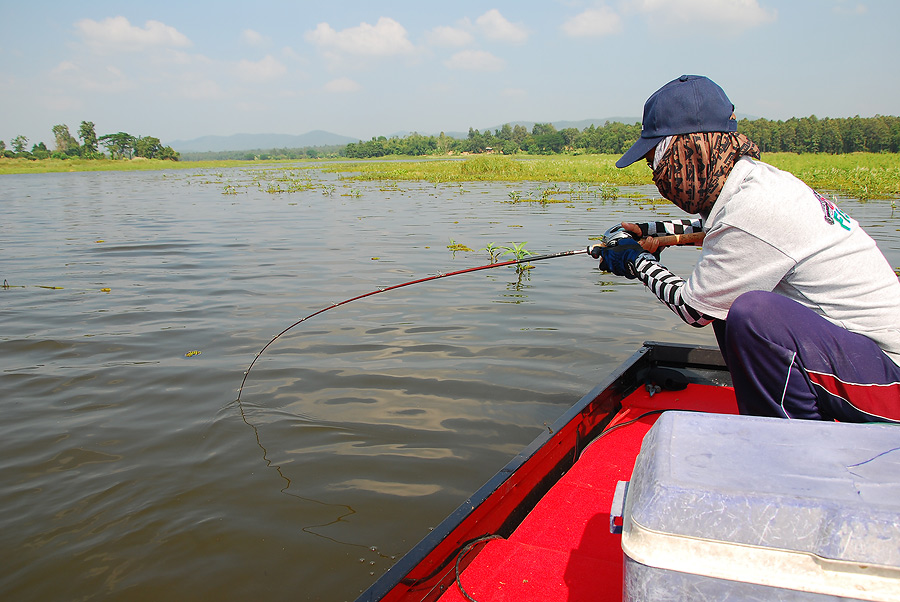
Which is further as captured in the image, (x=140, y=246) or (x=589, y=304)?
(x=140, y=246)

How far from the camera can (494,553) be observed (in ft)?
6.15

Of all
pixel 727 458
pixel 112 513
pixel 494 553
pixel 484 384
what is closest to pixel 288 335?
pixel 484 384

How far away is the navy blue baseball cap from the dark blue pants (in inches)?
24.5

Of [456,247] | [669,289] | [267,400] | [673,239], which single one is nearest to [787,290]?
[669,289]

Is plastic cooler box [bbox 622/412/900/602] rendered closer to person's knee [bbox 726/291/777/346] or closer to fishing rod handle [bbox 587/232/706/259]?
person's knee [bbox 726/291/777/346]

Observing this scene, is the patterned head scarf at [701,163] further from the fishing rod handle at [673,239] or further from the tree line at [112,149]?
the tree line at [112,149]

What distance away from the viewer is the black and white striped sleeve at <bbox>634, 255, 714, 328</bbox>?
2.21 m

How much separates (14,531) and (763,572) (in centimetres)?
299

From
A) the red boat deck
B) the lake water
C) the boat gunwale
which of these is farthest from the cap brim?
the lake water

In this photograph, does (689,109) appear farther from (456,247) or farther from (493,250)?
(456,247)

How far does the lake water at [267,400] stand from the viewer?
8.32 feet

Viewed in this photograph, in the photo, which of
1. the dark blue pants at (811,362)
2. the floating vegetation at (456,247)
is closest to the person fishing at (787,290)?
the dark blue pants at (811,362)

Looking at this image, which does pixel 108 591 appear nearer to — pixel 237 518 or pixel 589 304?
pixel 237 518

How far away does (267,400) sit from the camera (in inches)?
154
